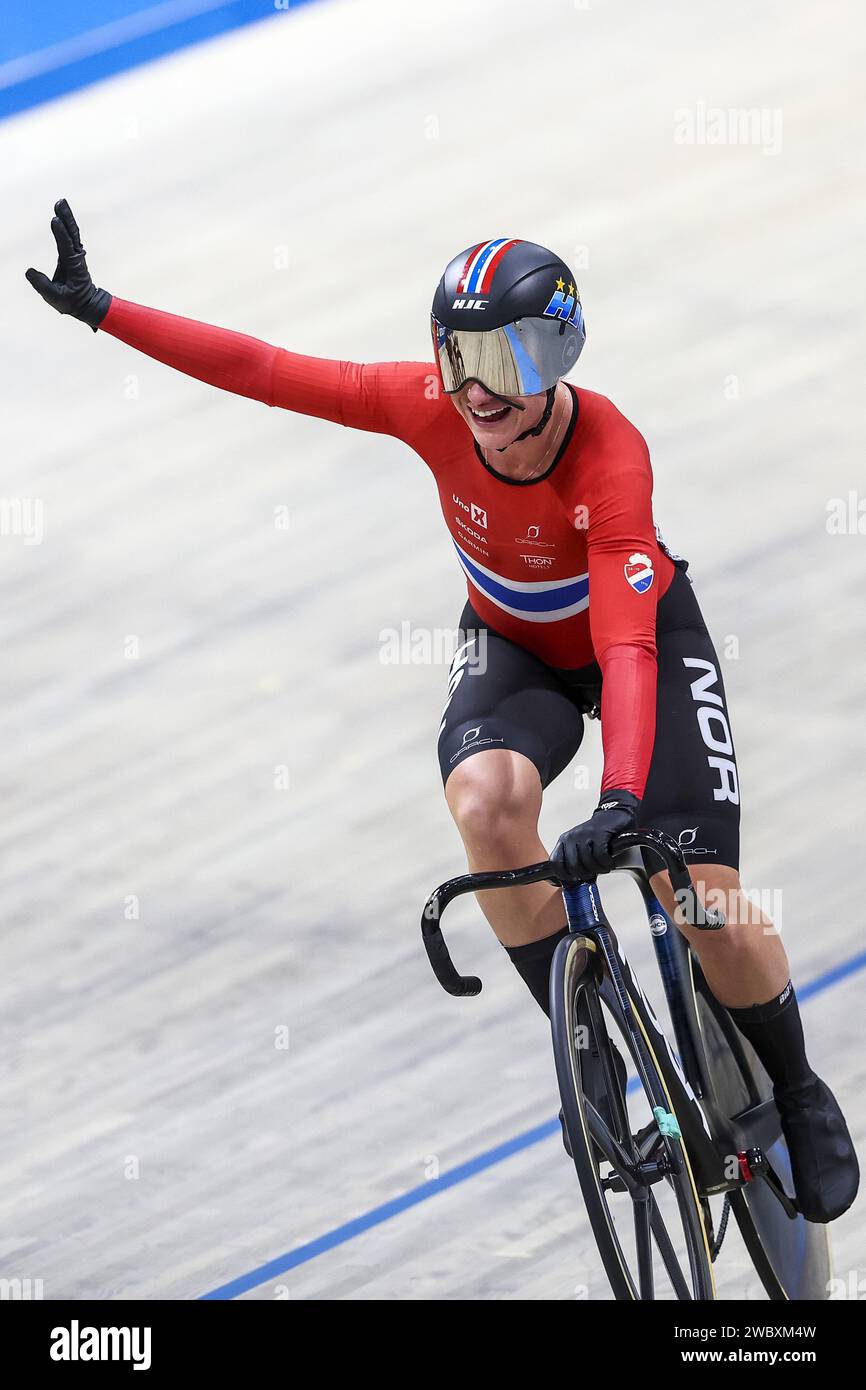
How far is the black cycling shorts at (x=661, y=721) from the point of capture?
10.2 feet

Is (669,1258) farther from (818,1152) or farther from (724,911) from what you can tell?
(724,911)

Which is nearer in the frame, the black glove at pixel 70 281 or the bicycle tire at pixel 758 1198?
the black glove at pixel 70 281

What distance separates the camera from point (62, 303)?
10.1 ft

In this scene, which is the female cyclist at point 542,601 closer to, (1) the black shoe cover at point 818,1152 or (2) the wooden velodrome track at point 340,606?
(1) the black shoe cover at point 818,1152

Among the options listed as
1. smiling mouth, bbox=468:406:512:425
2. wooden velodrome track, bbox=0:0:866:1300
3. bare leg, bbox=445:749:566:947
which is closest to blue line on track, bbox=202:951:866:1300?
wooden velodrome track, bbox=0:0:866:1300

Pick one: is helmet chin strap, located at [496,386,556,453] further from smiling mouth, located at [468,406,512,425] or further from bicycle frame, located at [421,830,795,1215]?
bicycle frame, located at [421,830,795,1215]

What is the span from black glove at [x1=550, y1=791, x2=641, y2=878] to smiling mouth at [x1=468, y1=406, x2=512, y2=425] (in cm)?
62

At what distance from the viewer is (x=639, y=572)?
9.51ft

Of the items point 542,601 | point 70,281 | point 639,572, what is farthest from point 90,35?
point 639,572

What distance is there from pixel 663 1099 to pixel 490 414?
1.01 m

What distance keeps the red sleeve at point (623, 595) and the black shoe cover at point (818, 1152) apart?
2.61 ft

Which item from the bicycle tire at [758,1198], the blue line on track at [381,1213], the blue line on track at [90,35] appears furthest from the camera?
the blue line on track at [90,35]

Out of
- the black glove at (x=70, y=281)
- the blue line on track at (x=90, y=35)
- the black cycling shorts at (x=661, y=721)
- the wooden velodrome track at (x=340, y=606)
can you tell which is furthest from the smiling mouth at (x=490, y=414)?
the blue line on track at (x=90, y=35)
